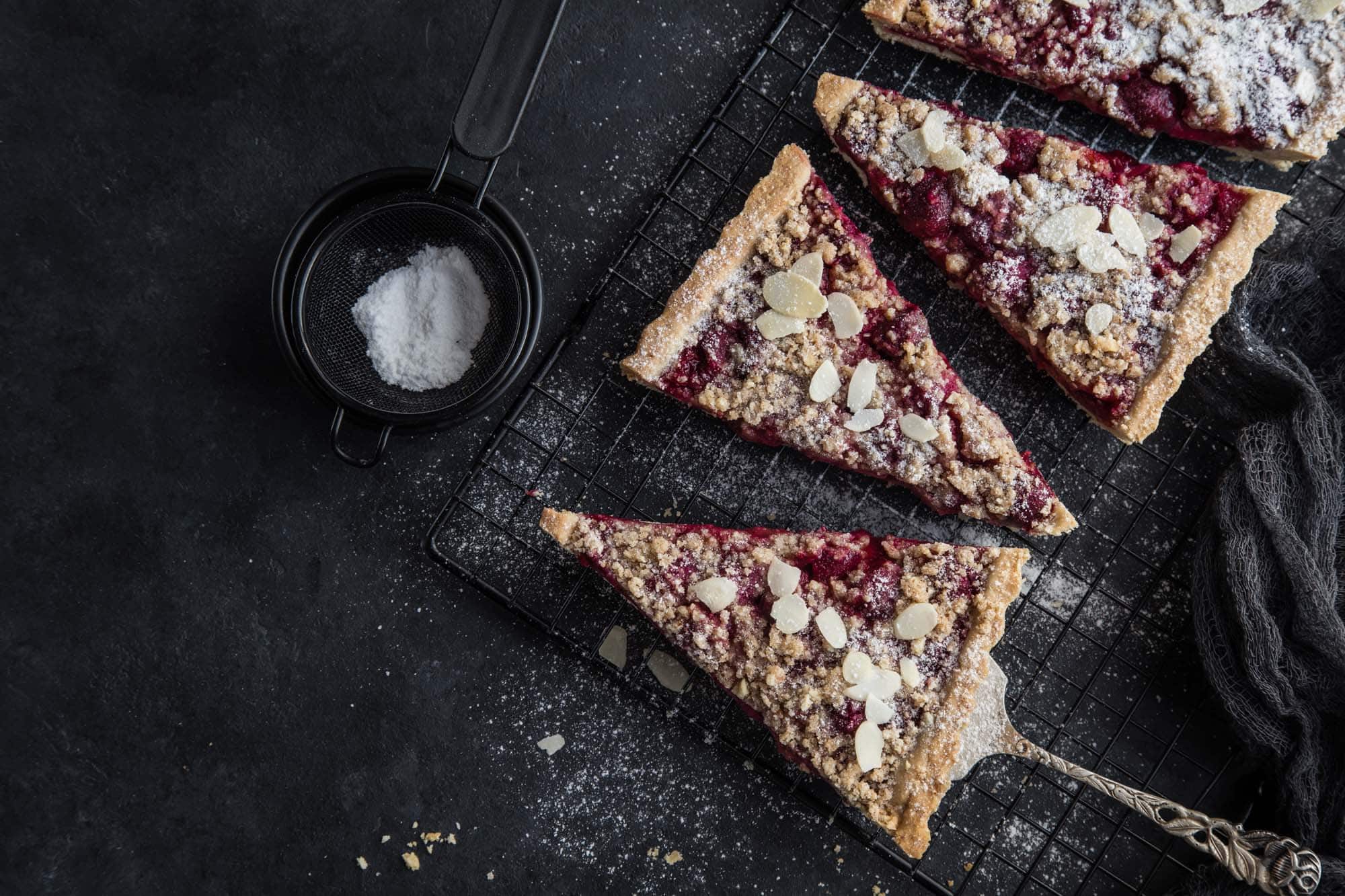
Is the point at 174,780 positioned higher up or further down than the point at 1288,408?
further down

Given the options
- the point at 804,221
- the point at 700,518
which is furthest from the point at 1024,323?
the point at 700,518

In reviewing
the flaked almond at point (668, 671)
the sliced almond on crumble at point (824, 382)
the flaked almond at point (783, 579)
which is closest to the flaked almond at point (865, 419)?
the sliced almond on crumble at point (824, 382)

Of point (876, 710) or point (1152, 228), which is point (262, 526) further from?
point (1152, 228)

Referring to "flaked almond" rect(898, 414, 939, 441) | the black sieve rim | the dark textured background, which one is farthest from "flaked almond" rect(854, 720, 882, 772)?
the black sieve rim

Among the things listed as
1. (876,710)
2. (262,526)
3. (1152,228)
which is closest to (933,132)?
(1152,228)

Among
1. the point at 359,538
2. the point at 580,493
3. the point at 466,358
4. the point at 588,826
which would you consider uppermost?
the point at 466,358

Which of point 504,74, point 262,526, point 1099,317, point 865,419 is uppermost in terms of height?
point 1099,317

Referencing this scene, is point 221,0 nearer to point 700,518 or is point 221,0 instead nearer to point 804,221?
point 804,221
